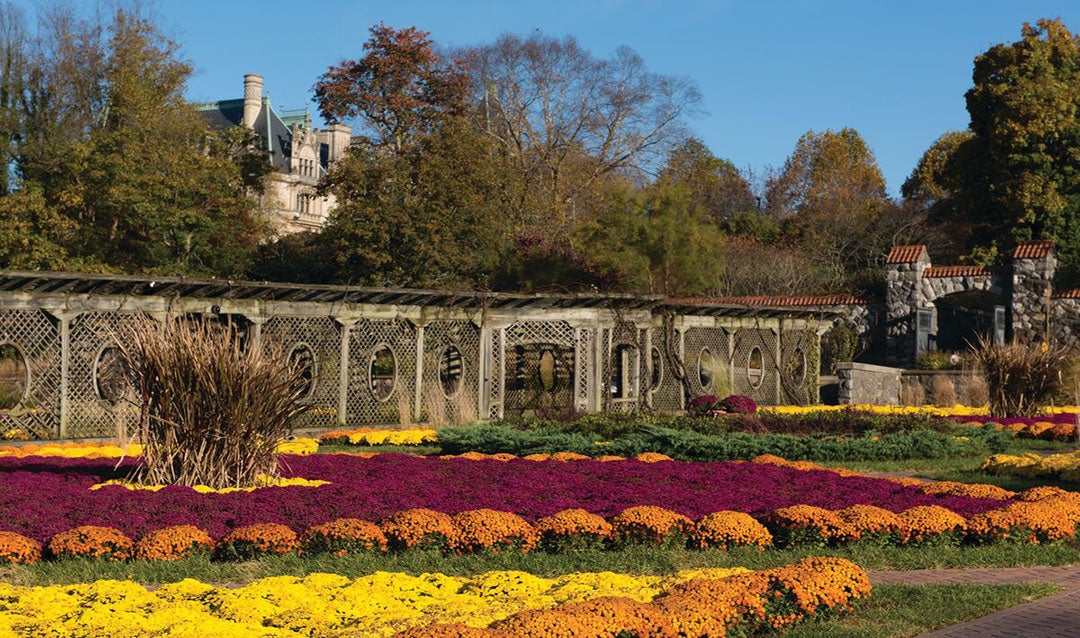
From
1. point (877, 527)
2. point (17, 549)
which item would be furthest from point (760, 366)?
point (17, 549)

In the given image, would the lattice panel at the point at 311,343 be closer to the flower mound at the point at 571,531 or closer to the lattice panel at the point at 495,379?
the lattice panel at the point at 495,379

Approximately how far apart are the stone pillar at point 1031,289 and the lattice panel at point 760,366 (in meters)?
6.24

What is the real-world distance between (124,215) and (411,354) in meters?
14.5

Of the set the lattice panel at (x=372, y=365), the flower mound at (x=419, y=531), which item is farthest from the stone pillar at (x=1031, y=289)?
the flower mound at (x=419, y=531)

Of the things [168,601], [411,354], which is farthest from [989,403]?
[168,601]

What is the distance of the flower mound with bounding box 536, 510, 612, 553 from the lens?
29.4 ft

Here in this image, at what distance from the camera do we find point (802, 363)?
3017 centimetres

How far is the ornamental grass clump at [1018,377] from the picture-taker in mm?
21203

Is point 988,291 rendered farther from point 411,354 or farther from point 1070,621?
point 1070,621

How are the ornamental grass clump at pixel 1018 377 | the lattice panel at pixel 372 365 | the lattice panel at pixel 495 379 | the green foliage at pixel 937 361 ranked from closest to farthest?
1. the ornamental grass clump at pixel 1018 377
2. the lattice panel at pixel 372 365
3. the lattice panel at pixel 495 379
4. the green foliage at pixel 937 361

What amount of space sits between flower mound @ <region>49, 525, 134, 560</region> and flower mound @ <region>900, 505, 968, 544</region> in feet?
17.9

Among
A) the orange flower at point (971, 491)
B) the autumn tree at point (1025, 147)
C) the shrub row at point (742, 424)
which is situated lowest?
the orange flower at point (971, 491)

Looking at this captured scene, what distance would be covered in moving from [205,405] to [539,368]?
52.3ft

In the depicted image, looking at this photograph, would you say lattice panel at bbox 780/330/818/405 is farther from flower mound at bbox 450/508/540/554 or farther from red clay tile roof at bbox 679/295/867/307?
flower mound at bbox 450/508/540/554
